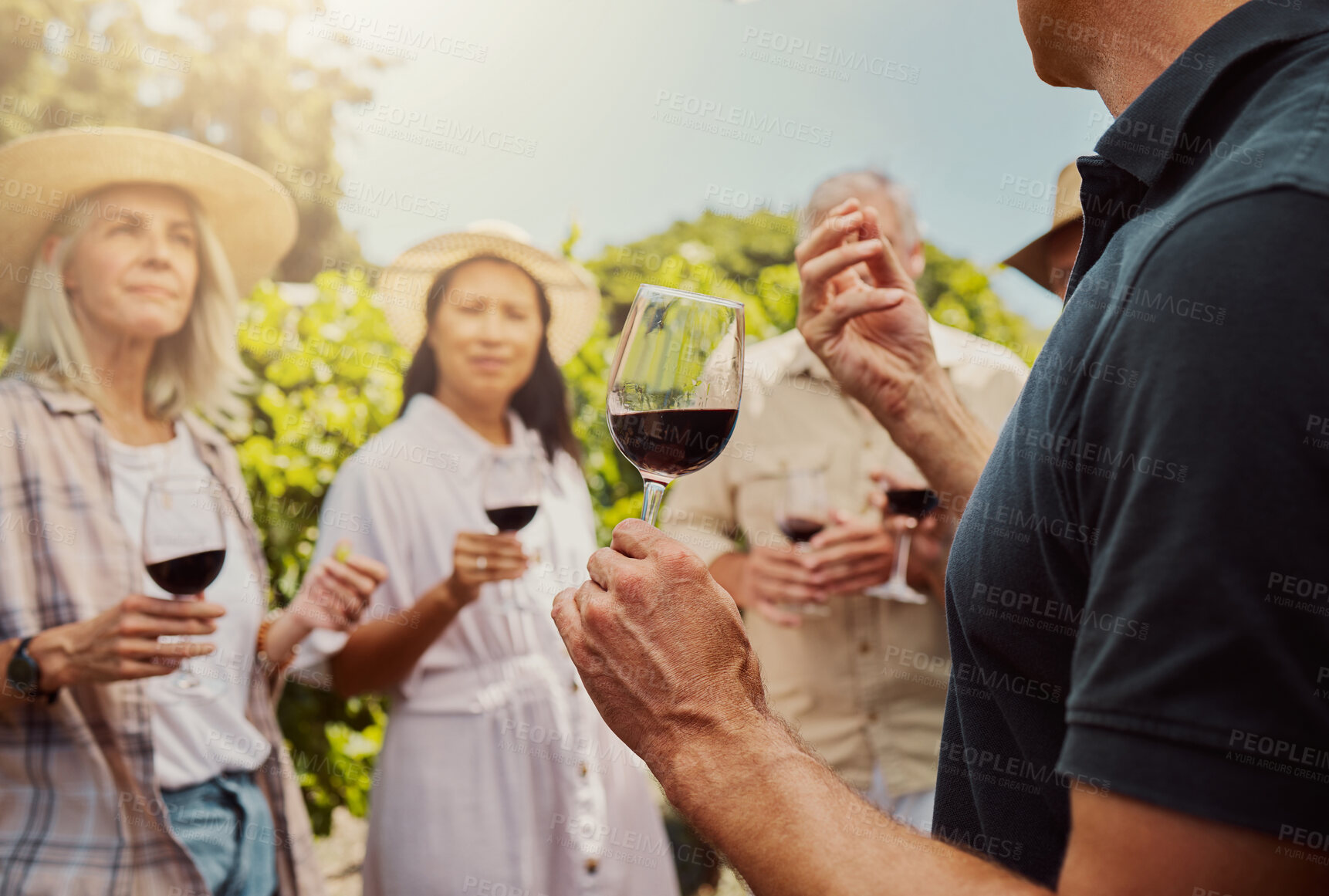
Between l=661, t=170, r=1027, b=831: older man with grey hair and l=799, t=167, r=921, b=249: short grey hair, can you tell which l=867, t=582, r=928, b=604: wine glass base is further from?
l=799, t=167, r=921, b=249: short grey hair

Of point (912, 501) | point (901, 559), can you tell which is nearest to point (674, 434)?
point (912, 501)

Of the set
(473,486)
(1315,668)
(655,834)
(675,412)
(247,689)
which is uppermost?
(675,412)

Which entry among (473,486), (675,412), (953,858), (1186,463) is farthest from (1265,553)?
(473,486)

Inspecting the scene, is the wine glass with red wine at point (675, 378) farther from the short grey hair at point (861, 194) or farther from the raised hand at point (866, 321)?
the short grey hair at point (861, 194)

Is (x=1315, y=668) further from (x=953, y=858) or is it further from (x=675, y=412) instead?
(x=675, y=412)

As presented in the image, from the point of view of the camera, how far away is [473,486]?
3.30 meters

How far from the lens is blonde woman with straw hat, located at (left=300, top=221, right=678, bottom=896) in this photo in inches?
120

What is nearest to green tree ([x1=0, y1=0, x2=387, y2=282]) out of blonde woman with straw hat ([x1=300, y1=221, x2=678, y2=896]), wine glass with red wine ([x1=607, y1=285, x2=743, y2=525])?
blonde woman with straw hat ([x1=300, y1=221, x2=678, y2=896])

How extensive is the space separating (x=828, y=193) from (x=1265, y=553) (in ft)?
10.6

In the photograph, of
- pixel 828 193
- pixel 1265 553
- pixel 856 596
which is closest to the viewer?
pixel 1265 553

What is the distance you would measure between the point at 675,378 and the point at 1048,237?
2458 mm

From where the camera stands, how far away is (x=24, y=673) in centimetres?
252

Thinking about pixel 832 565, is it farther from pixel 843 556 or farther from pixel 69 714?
pixel 69 714

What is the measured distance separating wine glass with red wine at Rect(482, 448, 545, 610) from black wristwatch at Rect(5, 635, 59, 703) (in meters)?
1.23
